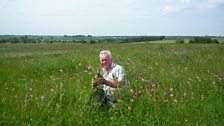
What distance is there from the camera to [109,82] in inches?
199

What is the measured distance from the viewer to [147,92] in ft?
15.8

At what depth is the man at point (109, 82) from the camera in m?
4.87

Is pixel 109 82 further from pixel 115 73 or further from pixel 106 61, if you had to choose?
pixel 106 61

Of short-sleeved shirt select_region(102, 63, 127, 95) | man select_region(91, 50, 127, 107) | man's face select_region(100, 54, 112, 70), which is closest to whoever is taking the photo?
man select_region(91, 50, 127, 107)

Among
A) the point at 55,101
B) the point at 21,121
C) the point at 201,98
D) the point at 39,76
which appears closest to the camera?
the point at 21,121

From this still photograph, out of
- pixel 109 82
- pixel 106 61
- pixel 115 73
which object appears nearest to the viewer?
pixel 109 82

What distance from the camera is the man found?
16.0 ft

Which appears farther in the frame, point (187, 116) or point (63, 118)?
point (187, 116)

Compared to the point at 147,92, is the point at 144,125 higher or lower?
lower

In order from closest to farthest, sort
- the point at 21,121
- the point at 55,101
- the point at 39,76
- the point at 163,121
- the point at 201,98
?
the point at 21,121 → the point at 163,121 → the point at 55,101 → the point at 201,98 → the point at 39,76

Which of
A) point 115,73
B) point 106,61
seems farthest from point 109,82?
point 106,61

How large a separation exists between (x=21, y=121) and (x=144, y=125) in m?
1.52

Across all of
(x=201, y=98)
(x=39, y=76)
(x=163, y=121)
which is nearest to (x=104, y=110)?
(x=163, y=121)

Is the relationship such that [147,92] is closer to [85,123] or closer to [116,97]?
[116,97]
